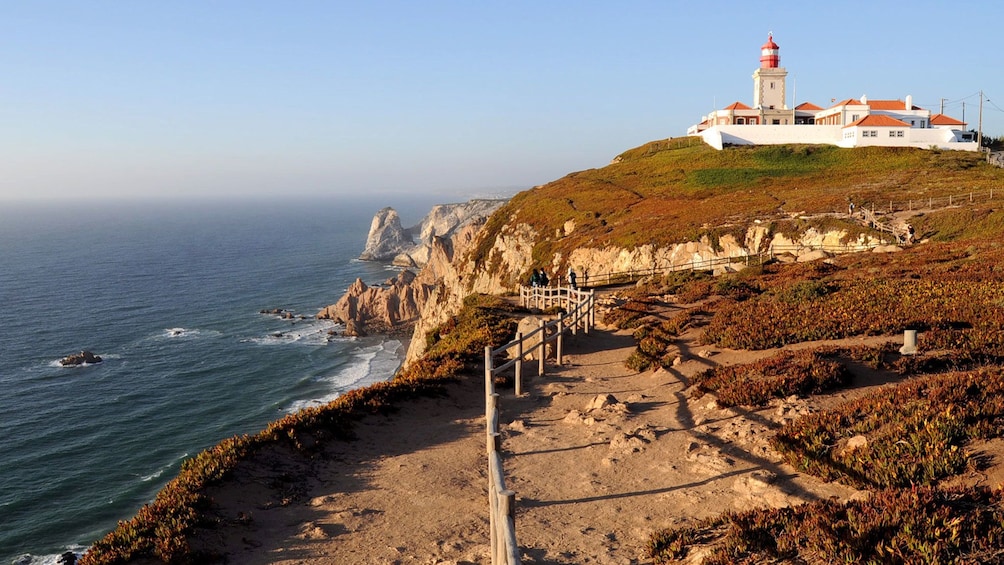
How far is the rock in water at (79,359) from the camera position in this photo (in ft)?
186

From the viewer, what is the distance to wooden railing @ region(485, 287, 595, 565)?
6449 mm

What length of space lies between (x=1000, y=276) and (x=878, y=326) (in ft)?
26.8

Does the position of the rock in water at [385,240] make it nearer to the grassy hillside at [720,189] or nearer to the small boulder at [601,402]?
the grassy hillside at [720,189]

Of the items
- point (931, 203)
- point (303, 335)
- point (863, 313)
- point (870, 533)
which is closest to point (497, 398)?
point (870, 533)

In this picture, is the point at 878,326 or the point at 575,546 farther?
the point at 878,326

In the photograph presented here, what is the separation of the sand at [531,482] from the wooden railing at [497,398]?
842mm

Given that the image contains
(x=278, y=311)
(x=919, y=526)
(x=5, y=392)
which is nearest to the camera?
(x=919, y=526)

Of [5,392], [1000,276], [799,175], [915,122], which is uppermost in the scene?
[915,122]

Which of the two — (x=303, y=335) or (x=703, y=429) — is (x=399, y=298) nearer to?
(x=303, y=335)

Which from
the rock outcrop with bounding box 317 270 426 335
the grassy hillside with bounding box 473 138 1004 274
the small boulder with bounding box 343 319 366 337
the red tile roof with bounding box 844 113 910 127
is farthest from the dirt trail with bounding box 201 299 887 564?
the red tile roof with bounding box 844 113 910 127

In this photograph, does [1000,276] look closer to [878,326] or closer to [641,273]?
[878,326]

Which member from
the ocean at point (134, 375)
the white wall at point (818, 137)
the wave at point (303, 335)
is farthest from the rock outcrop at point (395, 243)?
the wave at point (303, 335)

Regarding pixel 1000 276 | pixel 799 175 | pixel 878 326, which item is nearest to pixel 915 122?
pixel 799 175

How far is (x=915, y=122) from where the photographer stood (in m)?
87.7
